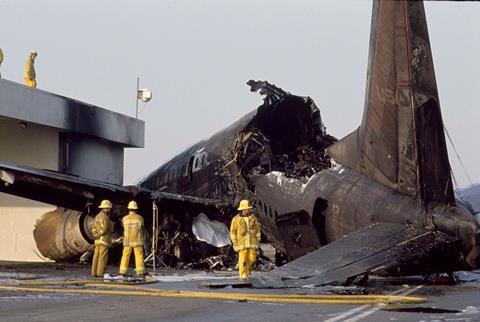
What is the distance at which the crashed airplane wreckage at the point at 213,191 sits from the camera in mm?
20469

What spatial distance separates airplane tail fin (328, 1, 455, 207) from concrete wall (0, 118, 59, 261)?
16383 millimetres

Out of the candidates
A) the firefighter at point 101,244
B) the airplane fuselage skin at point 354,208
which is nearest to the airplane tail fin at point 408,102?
the airplane fuselage skin at point 354,208

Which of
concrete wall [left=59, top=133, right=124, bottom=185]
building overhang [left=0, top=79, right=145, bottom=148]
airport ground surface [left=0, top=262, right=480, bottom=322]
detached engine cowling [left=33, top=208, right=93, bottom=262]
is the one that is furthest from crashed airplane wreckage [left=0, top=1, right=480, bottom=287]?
concrete wall [left=59, top=133, right=124, bottom=185]

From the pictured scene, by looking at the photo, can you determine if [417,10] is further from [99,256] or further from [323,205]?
[99,256]

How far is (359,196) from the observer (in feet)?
45.4

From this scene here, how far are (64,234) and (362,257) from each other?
13.0 meters

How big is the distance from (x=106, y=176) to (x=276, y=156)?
33.3 feet

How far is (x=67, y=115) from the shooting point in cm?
2577

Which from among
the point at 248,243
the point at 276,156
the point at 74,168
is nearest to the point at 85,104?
the point at 74,168

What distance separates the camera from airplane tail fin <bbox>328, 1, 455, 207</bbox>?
12469mm

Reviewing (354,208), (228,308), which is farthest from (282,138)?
(228,308)

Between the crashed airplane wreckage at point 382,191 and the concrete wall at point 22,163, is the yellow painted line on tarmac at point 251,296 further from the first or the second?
the concrete wall at point 22,163

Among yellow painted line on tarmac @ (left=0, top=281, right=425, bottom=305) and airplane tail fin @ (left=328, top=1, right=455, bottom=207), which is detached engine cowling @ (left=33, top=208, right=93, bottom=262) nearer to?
yellow painted line on tarmac @ (left=0, top=281, right=425, bottom=305)

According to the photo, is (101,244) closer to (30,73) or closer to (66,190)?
(66,190)
